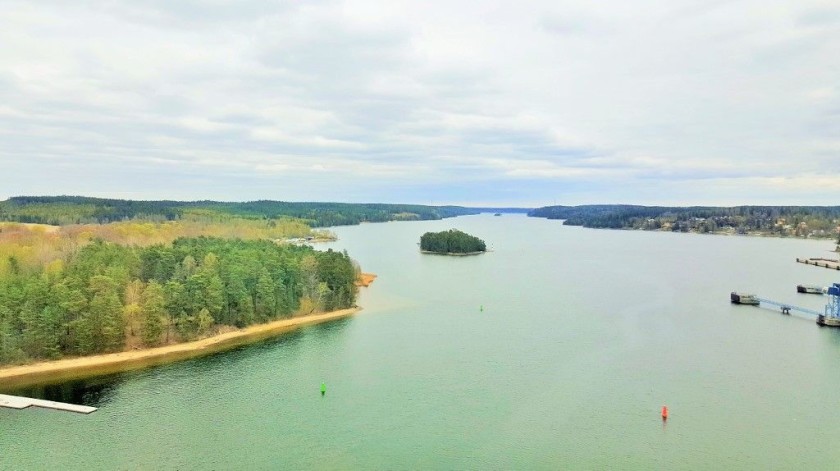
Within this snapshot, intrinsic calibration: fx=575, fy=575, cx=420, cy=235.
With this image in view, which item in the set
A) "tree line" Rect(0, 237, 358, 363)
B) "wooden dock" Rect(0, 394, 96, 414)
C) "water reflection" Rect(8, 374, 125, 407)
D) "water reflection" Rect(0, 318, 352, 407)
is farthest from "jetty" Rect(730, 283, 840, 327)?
"wooden dock" Rect(0, 394, 96, 414)

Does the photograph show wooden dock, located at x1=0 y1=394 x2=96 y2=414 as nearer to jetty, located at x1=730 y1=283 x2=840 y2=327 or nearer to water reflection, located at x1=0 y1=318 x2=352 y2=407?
water reflection, located at x1=0 y1=318 x2=352 y2=407

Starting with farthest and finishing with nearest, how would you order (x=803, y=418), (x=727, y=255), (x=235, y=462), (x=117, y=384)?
(x=727, y=255) → (x=117, y=384) → (x=803, y=418) → (x=235, y=462)

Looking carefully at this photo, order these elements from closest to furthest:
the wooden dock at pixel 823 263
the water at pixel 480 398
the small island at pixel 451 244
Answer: the water at pixel 480 398
the wooden dock at pixel 823 263
the small island at pixel 451 244

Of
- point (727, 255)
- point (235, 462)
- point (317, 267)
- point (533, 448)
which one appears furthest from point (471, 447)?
point (727, 255)

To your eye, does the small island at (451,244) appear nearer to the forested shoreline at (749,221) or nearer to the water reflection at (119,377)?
the water reflection at (119,377)

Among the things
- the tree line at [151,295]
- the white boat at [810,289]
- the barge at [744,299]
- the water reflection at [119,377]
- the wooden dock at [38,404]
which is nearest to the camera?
the wooden dock at [38,404]

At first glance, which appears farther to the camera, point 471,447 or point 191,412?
point 191,412

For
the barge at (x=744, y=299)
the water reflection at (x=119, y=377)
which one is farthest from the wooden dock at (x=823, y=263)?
the water reflection at (x=119, y=377)

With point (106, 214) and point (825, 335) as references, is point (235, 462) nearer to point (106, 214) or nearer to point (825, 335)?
point (825, 335)

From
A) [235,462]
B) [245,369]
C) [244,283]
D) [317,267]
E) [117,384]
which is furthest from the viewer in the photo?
[317,267]
